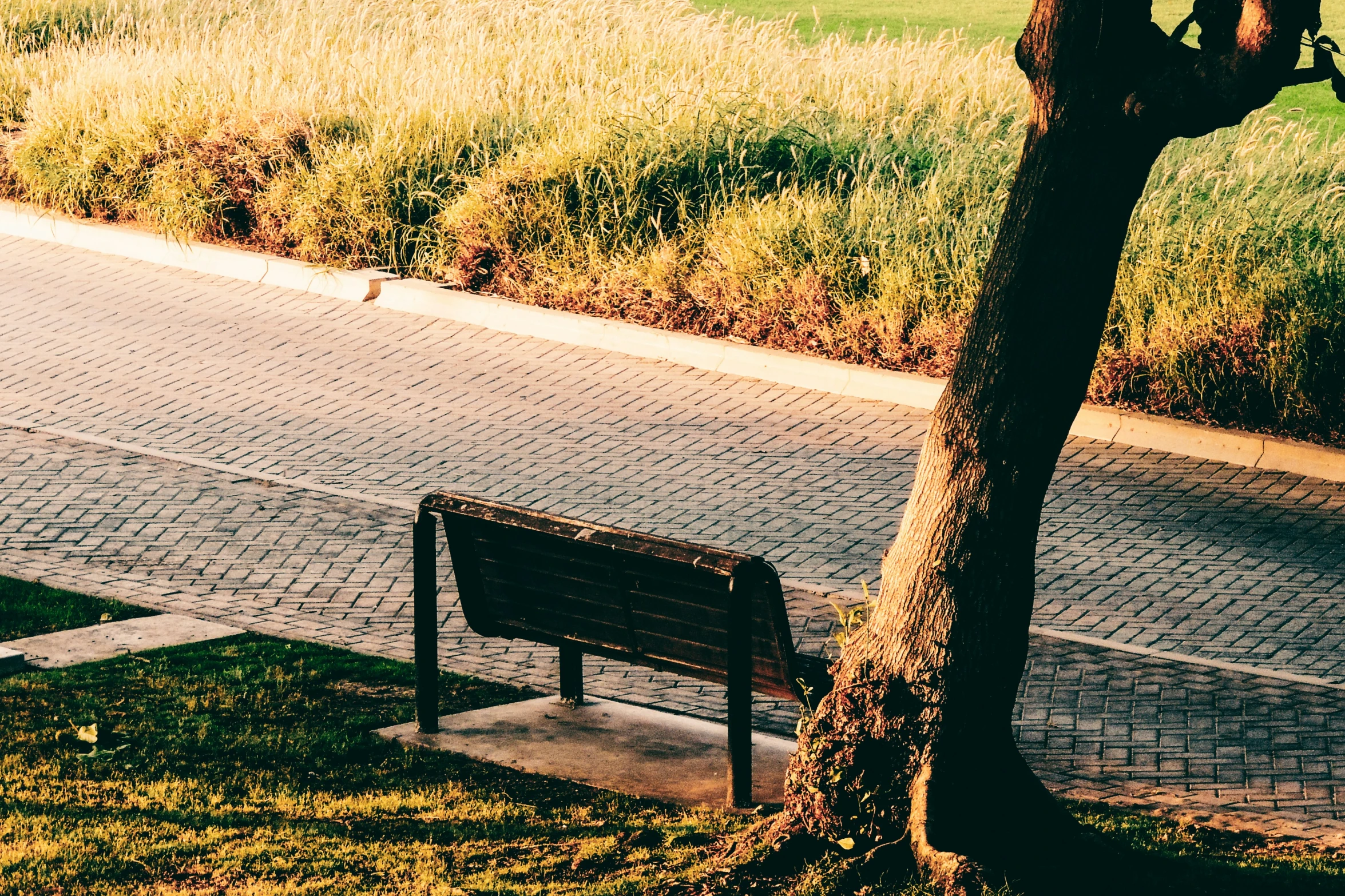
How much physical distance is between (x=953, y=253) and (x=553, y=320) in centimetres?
313

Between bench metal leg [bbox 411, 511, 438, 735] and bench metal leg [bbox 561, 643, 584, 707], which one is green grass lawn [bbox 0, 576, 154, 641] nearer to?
bench metal leg [bbox 411, 511, 438, 735]

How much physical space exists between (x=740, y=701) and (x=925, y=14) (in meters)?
27.0

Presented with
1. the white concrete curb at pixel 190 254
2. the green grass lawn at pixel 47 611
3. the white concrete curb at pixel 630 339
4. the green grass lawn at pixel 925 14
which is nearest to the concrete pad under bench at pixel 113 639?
the green grass lawn at pixel 47 611

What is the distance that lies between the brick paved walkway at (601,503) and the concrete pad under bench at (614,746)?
16.6 inches

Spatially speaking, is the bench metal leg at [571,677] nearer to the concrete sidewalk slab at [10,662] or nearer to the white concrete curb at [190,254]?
the concrete sidewalk slab at [10,662]

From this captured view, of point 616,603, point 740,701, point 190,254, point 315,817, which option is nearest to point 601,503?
point 616,603

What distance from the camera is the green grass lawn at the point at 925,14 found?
28656mm

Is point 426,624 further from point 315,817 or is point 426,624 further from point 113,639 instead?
point 113,639

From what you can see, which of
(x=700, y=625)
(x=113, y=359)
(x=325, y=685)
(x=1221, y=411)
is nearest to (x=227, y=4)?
(x=113, y=359)

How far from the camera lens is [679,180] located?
1420cm

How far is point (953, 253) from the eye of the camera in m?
12.3

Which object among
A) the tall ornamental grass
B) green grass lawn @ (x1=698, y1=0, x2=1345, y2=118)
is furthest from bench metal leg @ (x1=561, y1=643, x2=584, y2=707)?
green grass lawn @ (x1=698, y1=0, x2=1345, y2=118)

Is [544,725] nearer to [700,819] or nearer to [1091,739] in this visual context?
[700,819]

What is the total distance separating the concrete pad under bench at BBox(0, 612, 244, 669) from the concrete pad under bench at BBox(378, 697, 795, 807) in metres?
1.38
